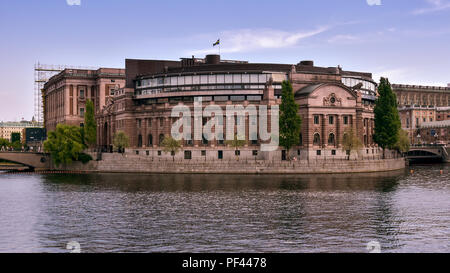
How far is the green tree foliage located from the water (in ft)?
128

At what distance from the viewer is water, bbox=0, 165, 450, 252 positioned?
42156mm

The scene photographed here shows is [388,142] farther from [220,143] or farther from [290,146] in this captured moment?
[220,143]

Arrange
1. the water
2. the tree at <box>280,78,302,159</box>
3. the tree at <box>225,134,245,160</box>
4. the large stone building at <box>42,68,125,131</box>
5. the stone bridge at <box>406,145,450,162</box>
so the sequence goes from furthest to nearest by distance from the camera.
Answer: the large stone building at <box>42,68,125,131</box> → the stone bridge at <box>406,145,450,162</box> → the tree at <box>225,134,245,160</box> → the tree at <box>280,78,302,159</box> → the water

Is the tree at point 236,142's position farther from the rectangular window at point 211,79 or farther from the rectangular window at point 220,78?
the rectangular window at point 211,79

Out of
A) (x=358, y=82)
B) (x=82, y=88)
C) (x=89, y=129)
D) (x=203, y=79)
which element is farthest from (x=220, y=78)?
(x=82, y=88)

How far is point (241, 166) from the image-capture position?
108062 millimetres

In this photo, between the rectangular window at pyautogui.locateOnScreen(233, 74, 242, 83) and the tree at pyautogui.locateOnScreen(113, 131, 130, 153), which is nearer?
the rectangular window at pyautogui.locateOnScreen(233, 74, 242, 83)

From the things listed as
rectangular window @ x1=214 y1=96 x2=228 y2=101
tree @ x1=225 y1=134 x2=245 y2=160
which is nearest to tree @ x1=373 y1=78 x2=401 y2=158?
tree @ x1=225 y1=134 x2=245 y2=160

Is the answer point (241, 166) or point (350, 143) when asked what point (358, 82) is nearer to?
point (350, 143)

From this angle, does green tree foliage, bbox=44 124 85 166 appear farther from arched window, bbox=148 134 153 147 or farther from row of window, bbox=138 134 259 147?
arched window, bbox=148 134 153 147

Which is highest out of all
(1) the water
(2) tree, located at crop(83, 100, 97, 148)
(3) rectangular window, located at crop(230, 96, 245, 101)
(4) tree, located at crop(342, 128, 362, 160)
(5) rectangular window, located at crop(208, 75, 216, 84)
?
(5) rectangular window, located at crop(208, 75, 216, 84)

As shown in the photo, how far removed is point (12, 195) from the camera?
75.6 meters

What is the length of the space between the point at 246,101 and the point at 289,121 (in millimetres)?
14644

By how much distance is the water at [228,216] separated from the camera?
42.2 meters
